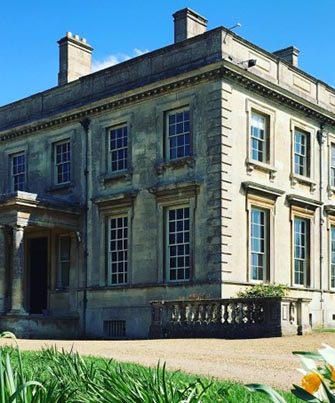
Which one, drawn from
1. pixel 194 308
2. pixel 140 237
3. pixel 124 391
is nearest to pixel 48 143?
pixel 140 237

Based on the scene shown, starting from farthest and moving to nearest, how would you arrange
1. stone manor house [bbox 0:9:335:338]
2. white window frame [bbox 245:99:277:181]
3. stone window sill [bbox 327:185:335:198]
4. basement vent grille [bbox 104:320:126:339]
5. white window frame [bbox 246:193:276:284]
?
stone window sill [bbox 327:185:335:198], basement vent grille [bbox 104:320:126:339], white window frame [bbox 245:99:277:181], white window frame [bbox 246:193:276:284], stone manor house [bbox 0:9:335:338]

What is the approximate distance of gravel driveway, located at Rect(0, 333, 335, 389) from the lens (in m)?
10.00

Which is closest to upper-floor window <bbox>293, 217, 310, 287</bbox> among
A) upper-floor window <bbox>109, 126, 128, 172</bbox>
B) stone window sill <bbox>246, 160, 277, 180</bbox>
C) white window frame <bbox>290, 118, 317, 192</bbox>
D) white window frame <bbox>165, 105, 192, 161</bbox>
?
white window frame <bbox>290, 118, 317, 192</bbox>

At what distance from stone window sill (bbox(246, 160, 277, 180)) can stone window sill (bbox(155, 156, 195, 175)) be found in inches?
72.0

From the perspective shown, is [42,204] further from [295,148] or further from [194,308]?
[295,148]

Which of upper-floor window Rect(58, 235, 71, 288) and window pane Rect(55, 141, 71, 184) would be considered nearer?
upper-floor window Rect(58, 235, 71, 288)

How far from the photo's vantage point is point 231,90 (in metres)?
21.9

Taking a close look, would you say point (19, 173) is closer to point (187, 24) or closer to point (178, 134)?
point (178, 134)

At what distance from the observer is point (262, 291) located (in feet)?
68.3

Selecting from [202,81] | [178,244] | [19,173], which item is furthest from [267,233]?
[19,173]

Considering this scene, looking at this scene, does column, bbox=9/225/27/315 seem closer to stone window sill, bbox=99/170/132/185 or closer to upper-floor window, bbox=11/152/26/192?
stone window sill, bbox=99/170/132/185

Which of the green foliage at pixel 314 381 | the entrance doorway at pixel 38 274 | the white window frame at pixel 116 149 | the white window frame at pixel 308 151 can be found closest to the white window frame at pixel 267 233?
the white window frame at pixel 308 151

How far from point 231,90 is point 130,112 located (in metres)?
4.05

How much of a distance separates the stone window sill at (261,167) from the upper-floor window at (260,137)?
1.08ft
